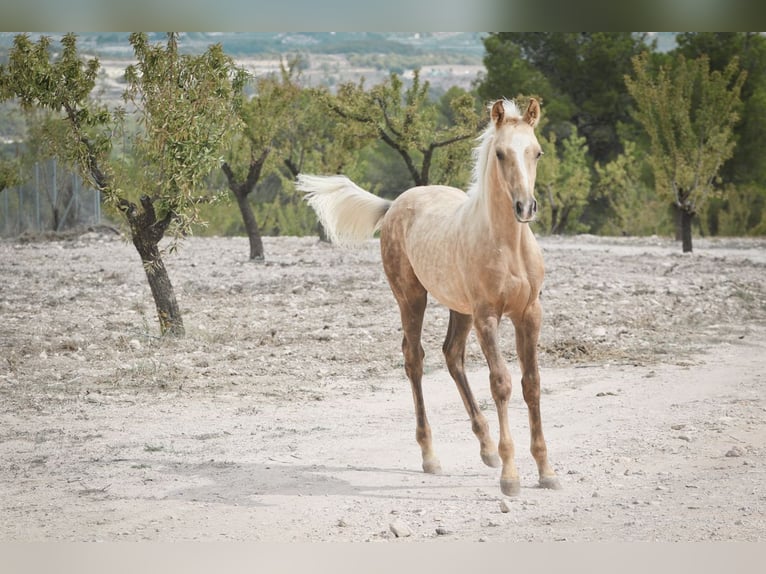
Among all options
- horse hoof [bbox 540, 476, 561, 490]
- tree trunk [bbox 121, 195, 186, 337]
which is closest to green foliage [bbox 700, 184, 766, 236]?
tree trunk [bbox 121, 195, 186, 337]

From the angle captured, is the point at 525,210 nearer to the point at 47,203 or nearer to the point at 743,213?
the point at 47,203

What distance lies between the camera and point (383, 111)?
1055cm

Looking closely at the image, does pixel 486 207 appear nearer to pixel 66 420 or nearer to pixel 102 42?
pixel 66 420

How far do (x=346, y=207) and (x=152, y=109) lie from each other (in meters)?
Result: 2.22

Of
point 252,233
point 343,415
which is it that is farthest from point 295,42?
point 343,415

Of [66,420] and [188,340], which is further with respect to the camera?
[188,340]

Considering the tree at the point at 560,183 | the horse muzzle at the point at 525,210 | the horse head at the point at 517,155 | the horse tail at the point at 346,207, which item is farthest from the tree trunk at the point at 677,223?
the horse muzzle at the point at 525,210

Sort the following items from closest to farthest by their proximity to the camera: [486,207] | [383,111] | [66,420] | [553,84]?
[486,207]
[66,420]
[383,111]
[553,84]

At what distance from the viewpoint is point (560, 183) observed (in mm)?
16453

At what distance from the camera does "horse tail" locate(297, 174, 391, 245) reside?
490cm

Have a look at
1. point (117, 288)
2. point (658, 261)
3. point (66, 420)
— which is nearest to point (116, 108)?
point (66, 420)

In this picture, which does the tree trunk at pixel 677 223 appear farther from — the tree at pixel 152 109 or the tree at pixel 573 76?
the tree at pixel 152 109
